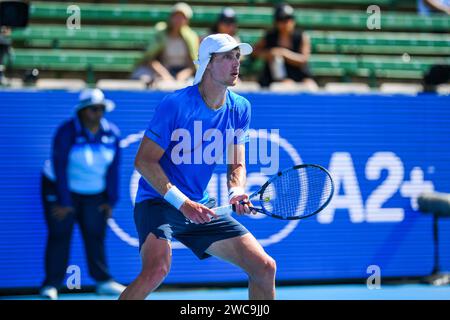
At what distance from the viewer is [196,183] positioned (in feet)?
18.0

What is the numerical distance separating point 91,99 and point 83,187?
78cm

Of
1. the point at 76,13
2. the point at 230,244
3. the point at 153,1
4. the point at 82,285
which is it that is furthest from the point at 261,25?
the point at 230,244

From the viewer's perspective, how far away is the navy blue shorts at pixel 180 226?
5.22 metres

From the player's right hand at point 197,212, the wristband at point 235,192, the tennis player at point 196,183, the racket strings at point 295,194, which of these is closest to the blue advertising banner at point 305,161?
the racket strings at point 295,194

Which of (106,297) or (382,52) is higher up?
(382,52)

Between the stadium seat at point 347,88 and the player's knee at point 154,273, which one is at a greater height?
the stadium seat at point 347,88

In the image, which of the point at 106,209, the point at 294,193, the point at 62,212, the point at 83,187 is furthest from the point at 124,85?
the point at 294,193

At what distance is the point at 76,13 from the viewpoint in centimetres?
971

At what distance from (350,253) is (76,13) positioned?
12.7 ft

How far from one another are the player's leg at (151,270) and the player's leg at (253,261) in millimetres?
354

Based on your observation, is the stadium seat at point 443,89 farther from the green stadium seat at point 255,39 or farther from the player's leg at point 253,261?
the player's leg at point 253,261

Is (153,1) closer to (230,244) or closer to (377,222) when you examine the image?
(377,222)

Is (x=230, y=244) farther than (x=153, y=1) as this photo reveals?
No

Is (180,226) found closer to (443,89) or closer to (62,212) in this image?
(62,212)
